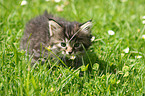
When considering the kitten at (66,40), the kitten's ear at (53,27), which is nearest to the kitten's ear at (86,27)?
the kitten at (66,40)

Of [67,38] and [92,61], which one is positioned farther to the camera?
[92,61]

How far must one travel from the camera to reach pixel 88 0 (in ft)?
20.5

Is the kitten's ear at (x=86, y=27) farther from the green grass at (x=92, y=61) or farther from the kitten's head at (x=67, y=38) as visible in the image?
the green grass at (x=92, y=61)

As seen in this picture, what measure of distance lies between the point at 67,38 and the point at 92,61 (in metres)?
0.76

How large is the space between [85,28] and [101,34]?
1237 millimetres

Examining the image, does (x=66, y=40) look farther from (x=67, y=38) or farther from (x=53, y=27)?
(x=53, y=27)

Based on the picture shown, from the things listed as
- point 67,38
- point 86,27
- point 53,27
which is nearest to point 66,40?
point 67,38

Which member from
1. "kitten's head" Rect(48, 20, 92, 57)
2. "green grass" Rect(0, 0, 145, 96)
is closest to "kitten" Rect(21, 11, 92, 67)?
"kitten's head" Rect(48, 20, 92, 57)

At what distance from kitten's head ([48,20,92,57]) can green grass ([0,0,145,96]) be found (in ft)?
0.92

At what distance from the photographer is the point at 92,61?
11.7 feet

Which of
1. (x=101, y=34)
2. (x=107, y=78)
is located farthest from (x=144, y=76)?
(x=101, y=34)

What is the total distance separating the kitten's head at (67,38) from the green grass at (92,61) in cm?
28

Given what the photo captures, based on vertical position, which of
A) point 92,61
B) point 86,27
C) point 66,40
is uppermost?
point 86,27

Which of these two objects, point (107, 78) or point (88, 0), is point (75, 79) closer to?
point (107, 78)
